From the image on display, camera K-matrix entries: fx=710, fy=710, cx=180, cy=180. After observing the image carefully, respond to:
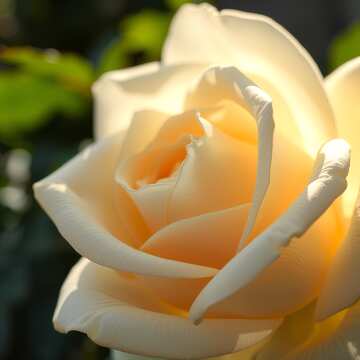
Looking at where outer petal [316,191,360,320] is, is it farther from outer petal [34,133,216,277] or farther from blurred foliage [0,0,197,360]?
blurred foliage [0,0,197,360]

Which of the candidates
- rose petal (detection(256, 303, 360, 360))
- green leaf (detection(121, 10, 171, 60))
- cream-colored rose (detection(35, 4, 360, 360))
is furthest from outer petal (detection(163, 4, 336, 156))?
green leaf (detection(121, 10, 171, 60))

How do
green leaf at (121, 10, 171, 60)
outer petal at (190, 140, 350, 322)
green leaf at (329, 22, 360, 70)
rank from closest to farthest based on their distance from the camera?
outer petal at (190, 140, 350, 322)
green leaf at (329, 22, 360, 70)
green leaf at (121, 10, 171, 60)

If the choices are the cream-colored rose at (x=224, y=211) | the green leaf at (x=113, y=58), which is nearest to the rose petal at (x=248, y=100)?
the cream-colored rose at (x=224, y=211)

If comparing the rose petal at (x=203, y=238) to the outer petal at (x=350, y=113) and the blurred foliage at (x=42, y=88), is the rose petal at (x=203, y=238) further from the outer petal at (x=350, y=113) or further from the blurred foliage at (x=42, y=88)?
the blurred foliage at (x=42, y=88)

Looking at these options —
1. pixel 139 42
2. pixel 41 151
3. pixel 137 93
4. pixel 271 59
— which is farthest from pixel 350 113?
pixel 41 151

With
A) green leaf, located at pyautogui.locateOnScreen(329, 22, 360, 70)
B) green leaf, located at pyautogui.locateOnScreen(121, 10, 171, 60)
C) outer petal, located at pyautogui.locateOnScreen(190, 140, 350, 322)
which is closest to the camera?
outer petal, located at pyautogui.locateOnScreen(190, 140, 350, 322)

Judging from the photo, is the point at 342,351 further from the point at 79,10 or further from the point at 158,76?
the point at 79,10

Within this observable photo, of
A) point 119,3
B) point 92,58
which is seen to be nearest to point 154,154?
point 92,58
